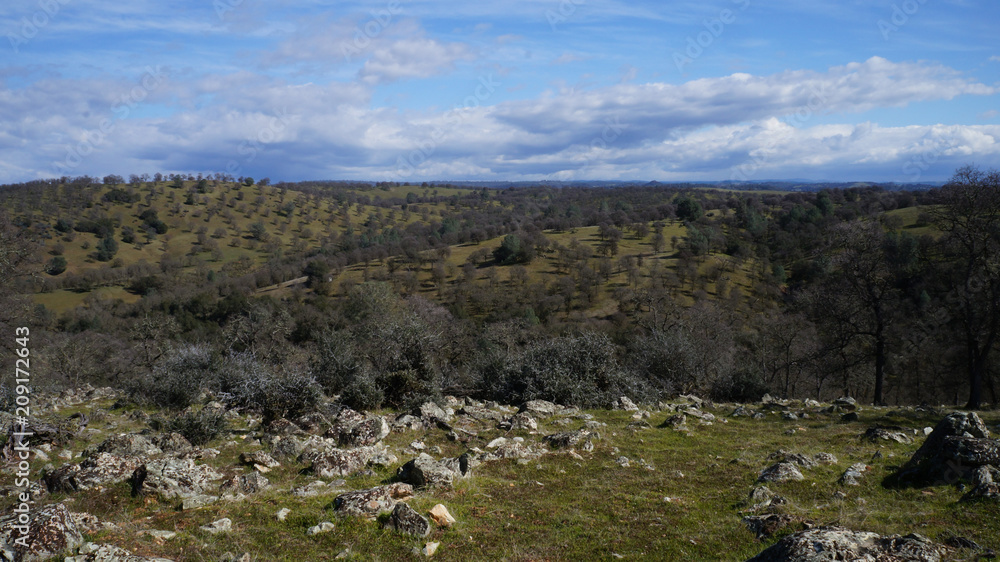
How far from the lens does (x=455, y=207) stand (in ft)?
641

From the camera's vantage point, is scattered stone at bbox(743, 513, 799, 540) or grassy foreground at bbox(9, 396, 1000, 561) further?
scattered stone at bbox(743, 513, 799, 540)

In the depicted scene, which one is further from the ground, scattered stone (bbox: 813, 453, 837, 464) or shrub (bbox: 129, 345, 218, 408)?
scattered stone (bbox: 813, 453, 837, 464)

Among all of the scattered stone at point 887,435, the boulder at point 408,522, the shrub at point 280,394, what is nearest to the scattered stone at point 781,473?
the scattered stone at point 887,435

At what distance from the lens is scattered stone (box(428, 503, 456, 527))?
7.09m

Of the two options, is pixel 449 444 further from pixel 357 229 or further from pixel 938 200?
pixel 357 229

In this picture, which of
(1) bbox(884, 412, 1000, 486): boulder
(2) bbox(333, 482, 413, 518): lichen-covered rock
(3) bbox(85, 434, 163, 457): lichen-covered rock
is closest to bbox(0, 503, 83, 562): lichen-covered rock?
(2) bbox(333, 482, 413, 518): lichen-covered rock

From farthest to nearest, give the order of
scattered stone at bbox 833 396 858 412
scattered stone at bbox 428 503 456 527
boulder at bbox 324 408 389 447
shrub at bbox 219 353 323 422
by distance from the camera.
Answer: scattered stone at bbox 833 396 858 412 < shrub at bbox 219 353 323 422 < boulder at bbox 324 408 389 447 < scattered stone at bbox 428 503 456 527

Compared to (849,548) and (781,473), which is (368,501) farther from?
(781,473)

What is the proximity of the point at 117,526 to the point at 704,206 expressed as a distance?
14590 cm

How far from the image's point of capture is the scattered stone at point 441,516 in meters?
7.09

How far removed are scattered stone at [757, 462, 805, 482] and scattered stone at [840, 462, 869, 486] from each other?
64 centimetres

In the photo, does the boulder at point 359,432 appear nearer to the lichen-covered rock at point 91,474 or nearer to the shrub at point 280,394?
the shrub at point 280,394

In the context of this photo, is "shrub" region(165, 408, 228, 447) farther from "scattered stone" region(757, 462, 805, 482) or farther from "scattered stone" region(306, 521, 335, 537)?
"scattered stone" region(757, 462, 805, 482)

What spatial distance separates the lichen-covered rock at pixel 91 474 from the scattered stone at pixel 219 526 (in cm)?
280
